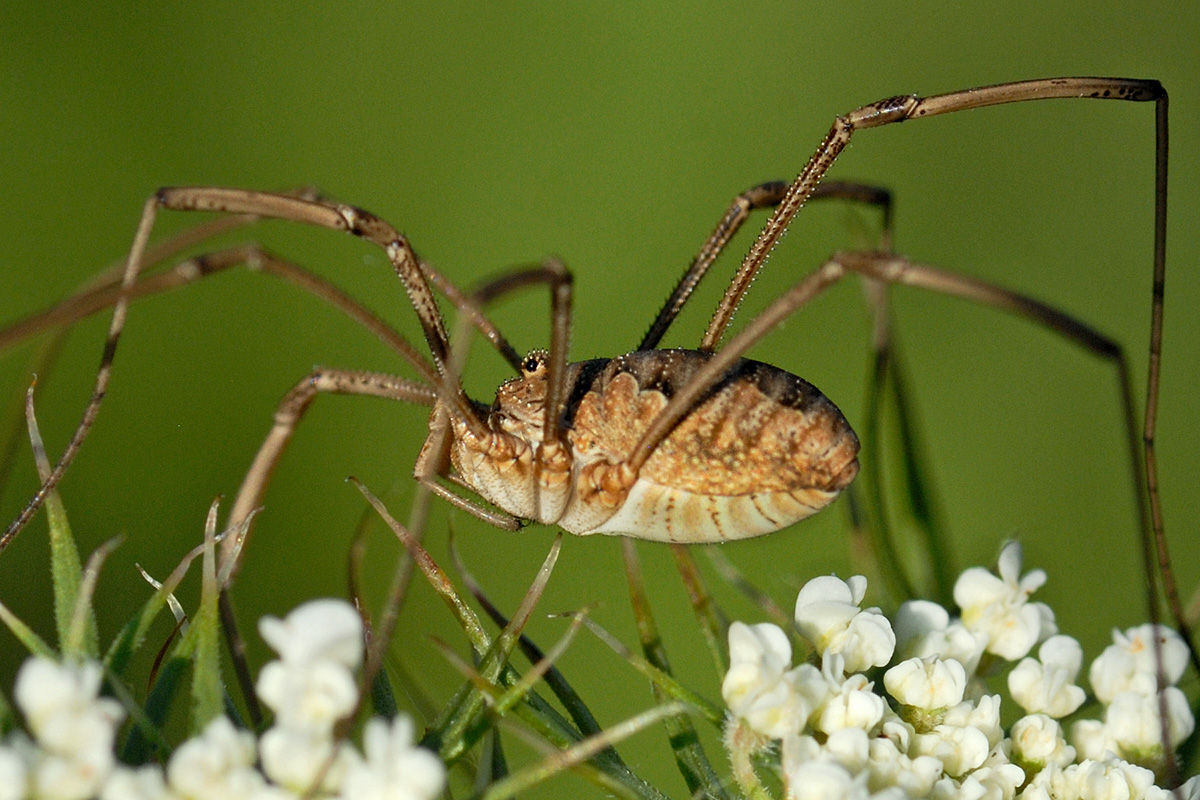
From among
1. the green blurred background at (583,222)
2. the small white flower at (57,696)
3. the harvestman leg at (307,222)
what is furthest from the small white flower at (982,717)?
the green blurred background at (583,222)

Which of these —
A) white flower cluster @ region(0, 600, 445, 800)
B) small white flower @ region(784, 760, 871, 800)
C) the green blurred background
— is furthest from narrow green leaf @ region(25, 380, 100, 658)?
the green blurred background

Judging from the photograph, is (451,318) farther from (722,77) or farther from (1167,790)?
(1167,790)

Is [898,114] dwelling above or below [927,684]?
above

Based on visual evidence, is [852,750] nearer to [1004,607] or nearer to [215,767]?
[1004,607]

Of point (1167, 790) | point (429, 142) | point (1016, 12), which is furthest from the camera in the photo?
point (1016, 12)

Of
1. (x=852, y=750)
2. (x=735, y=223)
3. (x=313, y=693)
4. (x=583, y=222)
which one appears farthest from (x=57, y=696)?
(x=583, y=222)

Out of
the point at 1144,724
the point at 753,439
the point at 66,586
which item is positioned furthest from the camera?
the point at 753,439

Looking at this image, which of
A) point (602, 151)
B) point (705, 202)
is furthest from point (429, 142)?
point (705, 202)

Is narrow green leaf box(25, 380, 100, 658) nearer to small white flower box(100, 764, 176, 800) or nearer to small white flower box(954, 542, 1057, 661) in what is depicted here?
small white flower box(100, 764, 176, 800)
